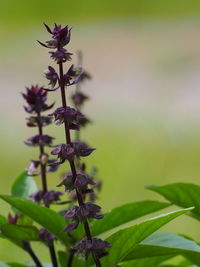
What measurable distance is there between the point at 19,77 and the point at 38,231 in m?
5.93

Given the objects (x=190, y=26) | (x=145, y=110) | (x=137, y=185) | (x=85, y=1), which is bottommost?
(x=137, y=185)

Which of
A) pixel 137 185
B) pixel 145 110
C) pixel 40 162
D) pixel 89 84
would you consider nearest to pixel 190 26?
pixel 89 84

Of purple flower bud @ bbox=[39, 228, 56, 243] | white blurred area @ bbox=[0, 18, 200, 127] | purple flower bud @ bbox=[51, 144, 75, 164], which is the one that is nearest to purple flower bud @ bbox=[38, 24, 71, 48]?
purple flower bud @ bbox=[51, 144, 75, 164]

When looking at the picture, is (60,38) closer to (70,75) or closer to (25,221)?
(70,75)

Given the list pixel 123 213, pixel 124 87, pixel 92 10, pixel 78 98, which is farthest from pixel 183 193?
pixel 92 10

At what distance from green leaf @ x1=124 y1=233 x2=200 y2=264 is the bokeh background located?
1.86 metres

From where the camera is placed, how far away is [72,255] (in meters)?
1.00

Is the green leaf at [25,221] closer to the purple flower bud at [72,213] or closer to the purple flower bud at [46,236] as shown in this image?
the purple flower bud at [46,236]

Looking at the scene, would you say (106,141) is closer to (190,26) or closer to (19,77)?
(19,77)

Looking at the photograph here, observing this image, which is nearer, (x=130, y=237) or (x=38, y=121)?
(x=130, y=237)

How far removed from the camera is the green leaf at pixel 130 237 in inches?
32.8

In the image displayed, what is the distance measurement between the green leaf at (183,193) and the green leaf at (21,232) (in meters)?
0.20

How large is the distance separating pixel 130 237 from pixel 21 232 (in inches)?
8.5

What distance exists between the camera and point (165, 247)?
2.93 feet
